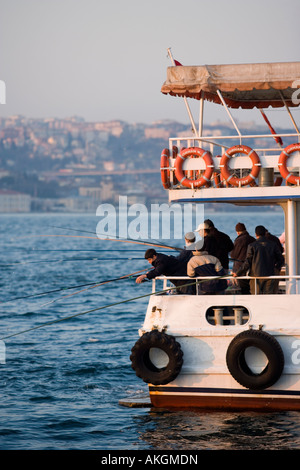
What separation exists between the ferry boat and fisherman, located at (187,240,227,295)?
0.25 meters

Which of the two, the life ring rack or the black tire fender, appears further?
the life ring rack

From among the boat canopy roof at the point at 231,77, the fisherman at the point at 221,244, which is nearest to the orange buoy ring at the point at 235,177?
the fisherman at the point at 221,244

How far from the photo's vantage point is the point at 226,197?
1379 cm

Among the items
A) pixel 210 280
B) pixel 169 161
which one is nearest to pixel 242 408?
pixel 210 280

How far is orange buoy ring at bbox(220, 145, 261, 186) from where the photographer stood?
1375 cm

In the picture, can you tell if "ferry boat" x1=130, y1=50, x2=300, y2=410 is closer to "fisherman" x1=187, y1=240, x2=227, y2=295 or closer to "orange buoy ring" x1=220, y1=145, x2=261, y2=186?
"orange buoy ring" x1=220, y1=145, x2=261, y2=186

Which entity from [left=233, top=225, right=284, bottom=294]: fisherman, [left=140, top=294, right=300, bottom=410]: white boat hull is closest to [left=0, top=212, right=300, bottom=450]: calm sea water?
[left=140, top=294, right=300, bottom=410]: white boat hull

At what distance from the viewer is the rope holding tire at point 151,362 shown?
12.7 m

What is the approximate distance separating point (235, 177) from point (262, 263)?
62.4 inches

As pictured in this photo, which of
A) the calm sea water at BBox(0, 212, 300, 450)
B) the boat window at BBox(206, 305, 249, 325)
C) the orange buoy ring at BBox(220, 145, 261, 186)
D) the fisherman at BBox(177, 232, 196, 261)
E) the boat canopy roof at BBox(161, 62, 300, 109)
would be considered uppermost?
the boat canopy roof at BBox(161, 62, 300, 109)

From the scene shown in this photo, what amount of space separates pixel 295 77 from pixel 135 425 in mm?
6036

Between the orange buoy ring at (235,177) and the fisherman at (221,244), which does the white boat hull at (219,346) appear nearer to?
the fisherman at (221,244)

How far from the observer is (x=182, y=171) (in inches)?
556

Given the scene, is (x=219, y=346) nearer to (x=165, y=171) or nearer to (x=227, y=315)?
(x=227, y=315)
